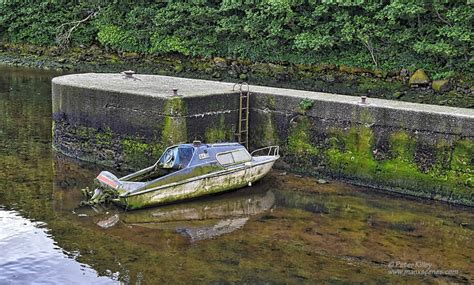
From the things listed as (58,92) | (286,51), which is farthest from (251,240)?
(286,51)

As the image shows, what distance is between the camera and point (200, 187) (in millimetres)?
16812

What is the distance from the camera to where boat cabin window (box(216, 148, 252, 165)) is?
677 inches

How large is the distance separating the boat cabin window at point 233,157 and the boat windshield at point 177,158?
2.63 feet

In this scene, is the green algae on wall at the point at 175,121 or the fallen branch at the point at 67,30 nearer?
the green algae on wall at the point at 175,121

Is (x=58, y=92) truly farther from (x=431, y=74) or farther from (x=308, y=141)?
(x=431, y=74)

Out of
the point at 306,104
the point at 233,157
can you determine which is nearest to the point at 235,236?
the point at 233,157

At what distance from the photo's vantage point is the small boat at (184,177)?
16.1 metres

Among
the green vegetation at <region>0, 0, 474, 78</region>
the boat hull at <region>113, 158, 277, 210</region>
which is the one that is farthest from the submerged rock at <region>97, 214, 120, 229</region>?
the green vegetation at <region>0, 0, 474, 78</region>

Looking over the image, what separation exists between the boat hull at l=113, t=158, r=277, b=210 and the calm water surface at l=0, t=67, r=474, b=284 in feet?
0.73

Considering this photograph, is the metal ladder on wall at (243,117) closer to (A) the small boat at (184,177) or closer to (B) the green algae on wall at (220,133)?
(B) the green algae on wall at (220,133)

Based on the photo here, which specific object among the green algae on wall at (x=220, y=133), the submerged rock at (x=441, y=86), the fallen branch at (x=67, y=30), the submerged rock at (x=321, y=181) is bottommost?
the submerged rock at (x=321, y=181)

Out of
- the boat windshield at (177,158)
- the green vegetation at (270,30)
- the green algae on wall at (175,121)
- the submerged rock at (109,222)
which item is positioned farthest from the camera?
the green vegetation at (270,30)

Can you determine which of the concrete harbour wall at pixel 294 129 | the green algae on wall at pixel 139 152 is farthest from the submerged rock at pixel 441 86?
the green algae on wall at pixel 139 152

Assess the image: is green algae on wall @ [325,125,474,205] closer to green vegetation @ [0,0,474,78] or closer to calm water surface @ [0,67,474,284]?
calm water surface @ [0,67,474,284]
